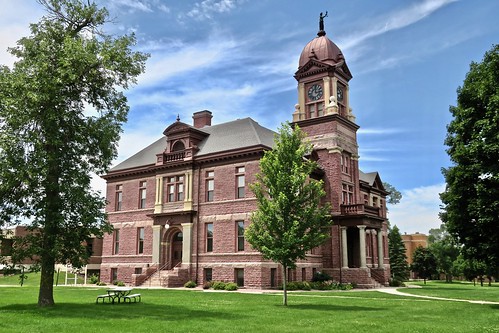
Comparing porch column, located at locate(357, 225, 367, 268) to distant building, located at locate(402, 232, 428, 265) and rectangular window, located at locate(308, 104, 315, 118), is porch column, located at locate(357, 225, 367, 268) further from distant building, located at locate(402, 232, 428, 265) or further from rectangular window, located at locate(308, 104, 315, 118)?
distant building, located at locate(402, 232, 428, 265)

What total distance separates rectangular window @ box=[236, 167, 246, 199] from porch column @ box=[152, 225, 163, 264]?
854cm

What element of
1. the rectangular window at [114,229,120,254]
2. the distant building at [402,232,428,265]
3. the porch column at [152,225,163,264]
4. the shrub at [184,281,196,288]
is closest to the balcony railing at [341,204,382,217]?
the shrub at [184,281,196,288]

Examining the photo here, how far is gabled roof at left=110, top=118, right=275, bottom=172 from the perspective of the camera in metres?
39.6

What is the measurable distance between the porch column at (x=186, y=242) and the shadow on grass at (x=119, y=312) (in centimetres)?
1852

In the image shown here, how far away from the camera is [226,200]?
38.7 m

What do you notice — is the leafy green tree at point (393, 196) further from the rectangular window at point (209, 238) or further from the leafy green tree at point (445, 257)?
the rectangular window at point (209, 238)

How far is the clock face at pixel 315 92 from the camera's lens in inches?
1738

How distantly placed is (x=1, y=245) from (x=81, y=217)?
3.72m

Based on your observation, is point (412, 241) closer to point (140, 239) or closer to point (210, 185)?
point (140, 239)

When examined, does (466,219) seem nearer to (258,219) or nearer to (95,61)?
(258,219)

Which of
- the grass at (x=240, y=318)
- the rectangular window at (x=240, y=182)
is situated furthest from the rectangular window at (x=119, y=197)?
the grass at (x=240, y=318)

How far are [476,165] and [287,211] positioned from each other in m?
9.15

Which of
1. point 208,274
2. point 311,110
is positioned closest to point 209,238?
point 208,274

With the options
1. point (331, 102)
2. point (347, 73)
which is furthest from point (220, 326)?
point (347, 73)
